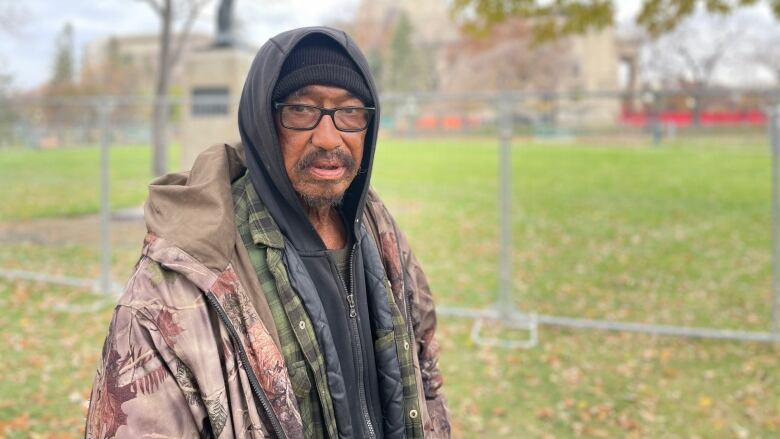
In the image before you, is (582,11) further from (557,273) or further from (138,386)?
(138,386)

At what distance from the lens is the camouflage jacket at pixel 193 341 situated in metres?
1.40

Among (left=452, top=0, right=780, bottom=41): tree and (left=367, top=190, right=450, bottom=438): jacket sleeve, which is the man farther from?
(left=452, top=0, right=780, bottom=41): tree

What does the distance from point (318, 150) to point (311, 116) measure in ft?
0.29

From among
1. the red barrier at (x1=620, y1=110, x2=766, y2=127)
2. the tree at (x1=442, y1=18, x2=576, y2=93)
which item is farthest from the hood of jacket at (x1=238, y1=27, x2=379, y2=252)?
the tree at (x1=442, y1=18, x2=576, y2=93)

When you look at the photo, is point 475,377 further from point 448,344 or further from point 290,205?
point 290,205

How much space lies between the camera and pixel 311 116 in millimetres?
1749

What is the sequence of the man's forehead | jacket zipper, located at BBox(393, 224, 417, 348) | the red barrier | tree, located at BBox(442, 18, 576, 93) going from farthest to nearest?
tree, located at BBox(442, 18, 576, 93) < the red barrier < jacket zipper, located at BBox(393, 224, 417, 348) < the man's forehead

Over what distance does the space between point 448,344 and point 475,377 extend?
81 centimetres

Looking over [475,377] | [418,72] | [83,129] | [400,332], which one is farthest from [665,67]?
[400,332]

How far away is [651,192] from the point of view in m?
14.4

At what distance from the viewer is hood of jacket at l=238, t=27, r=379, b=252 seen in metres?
1.65

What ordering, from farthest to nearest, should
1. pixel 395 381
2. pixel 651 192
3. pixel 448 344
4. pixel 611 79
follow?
pixel 611 79 < pixel 651 192 < pixel 448 344 < pixel 395 381

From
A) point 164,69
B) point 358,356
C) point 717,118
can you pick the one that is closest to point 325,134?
point 358,356

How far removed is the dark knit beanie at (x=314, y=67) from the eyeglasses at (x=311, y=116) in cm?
4
